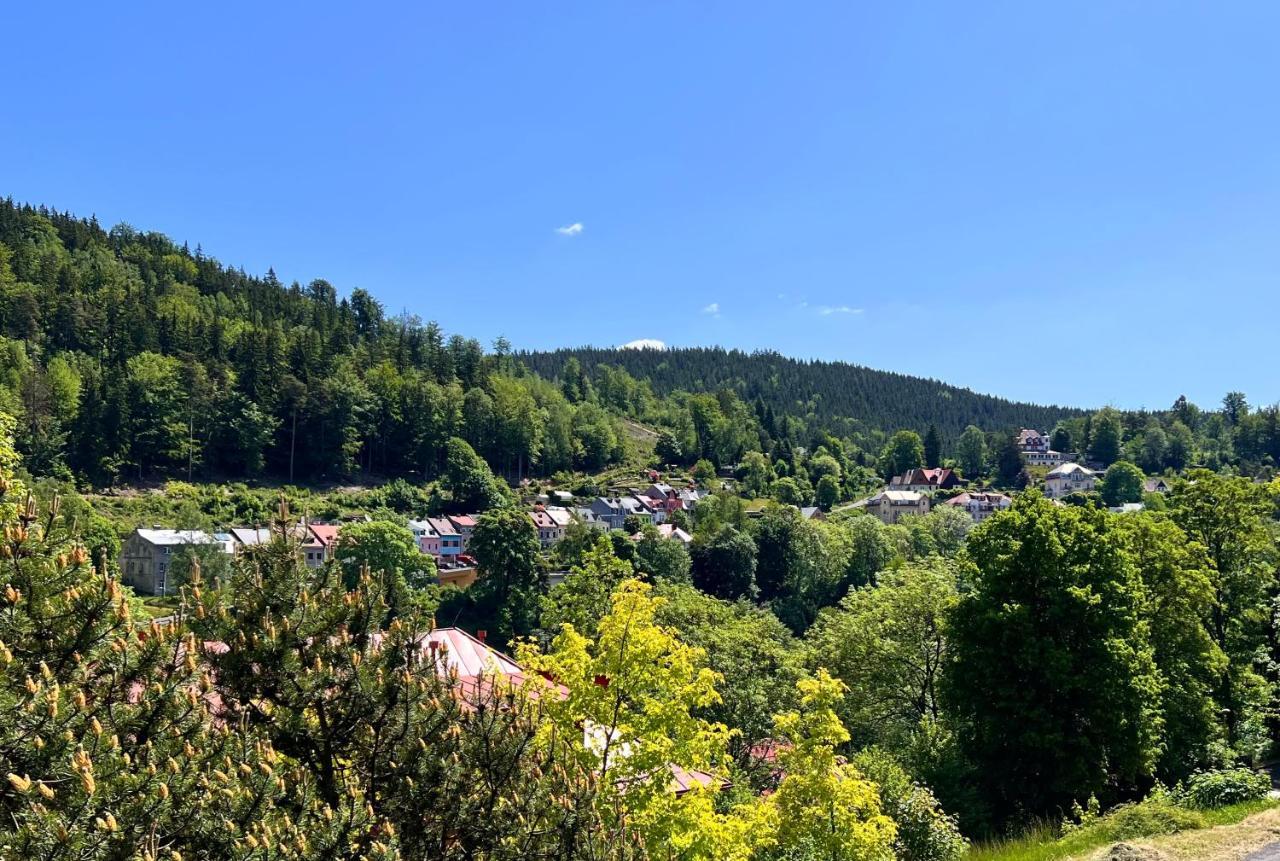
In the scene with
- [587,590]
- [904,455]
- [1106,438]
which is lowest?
[587,590]

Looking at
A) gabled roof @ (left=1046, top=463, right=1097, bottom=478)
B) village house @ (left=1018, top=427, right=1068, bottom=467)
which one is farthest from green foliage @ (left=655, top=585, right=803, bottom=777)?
village house @ (left=1018, top=427, right=1068, bottom=467)

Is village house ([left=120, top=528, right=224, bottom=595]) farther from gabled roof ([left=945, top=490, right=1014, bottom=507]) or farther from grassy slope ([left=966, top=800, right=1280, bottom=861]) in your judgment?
gabled roof ([left=945, top=490, right=1014, bottom=507])

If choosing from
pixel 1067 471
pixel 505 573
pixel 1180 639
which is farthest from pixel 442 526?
pixel 1067 471

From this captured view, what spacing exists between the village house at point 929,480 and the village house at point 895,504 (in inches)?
399

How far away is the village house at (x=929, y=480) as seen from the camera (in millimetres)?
120188

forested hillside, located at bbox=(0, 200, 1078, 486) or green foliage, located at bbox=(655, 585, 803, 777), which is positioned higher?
forested hillside, located at bbox=(0, 200, 1078, 486)

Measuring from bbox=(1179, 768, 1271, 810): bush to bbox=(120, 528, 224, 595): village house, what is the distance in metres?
56.7

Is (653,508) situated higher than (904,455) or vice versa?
(904,455)

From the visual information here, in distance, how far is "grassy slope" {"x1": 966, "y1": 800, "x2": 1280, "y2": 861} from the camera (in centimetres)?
1030

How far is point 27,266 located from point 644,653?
126282 mm

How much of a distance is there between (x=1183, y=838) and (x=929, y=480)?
116936 millimetres

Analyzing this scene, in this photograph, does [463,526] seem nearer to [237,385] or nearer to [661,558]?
[661,558]

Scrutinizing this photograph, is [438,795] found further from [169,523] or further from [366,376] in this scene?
[366,376]

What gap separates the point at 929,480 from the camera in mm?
120875
